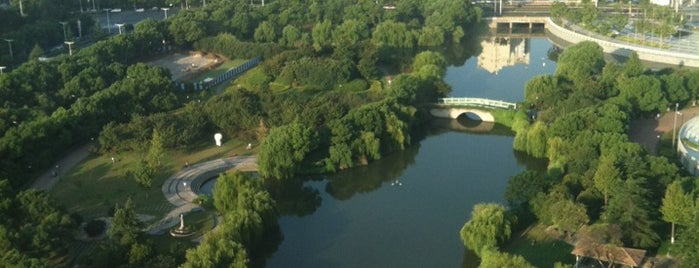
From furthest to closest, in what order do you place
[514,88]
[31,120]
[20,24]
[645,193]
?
[20,24]
[514,88]
[31,120]
[645,193]

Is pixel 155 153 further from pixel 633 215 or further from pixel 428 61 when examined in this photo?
pixel 428 61

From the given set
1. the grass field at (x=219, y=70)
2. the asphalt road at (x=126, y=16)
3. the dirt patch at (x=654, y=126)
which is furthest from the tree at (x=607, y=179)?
the asphalt road at (x=126, y=16)

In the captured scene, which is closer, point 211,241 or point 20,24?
point 211,241

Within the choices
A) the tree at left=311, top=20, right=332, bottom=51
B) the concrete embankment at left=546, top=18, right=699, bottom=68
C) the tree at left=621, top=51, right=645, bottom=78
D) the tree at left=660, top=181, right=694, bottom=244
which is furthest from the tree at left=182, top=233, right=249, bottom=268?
the concrete embankment at left=546, top=18, right=699, bottom=68

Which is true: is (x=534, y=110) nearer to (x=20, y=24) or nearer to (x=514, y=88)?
(x=514, y=88)

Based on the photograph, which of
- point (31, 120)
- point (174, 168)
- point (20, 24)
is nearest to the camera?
point (174, 168)

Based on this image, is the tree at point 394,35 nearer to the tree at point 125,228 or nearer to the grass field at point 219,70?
the grass field at point 219,70

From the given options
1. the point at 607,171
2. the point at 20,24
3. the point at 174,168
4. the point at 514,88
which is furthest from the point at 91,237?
the point at 20,24
